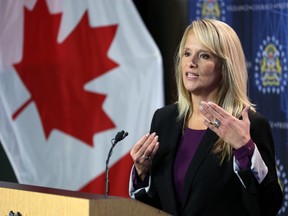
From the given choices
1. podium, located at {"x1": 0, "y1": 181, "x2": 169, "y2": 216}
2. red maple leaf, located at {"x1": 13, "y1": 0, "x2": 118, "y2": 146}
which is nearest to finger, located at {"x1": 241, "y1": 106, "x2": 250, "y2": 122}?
podium, located at {"x1": 0, "y1": 181, "x2": 169, "y2": 216}

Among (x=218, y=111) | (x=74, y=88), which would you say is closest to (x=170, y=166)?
(x=218, y=111)

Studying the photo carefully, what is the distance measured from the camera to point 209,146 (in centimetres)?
249

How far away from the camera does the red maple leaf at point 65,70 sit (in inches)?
190

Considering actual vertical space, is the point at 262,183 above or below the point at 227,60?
below

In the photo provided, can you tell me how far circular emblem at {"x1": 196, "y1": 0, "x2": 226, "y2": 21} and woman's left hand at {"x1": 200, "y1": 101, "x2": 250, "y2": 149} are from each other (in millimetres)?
Answer: 2014

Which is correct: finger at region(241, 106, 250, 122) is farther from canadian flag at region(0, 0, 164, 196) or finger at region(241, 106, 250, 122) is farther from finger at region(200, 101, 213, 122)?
canadian flag at region(0, 0, 164, 196)

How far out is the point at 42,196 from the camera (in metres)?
1.95

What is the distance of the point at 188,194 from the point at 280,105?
167 cm

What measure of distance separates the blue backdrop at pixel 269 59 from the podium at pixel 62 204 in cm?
211

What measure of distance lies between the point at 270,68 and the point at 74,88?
1491 mm

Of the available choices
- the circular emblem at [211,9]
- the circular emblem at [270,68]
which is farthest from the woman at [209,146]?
the circular emblem at [211,9]

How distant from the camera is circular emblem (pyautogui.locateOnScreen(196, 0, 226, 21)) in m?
4.27

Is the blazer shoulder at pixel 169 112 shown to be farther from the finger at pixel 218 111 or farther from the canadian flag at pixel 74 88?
the canadian flag at pixel 74 88

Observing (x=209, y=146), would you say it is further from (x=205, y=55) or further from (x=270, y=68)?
(x=270, y=68)
